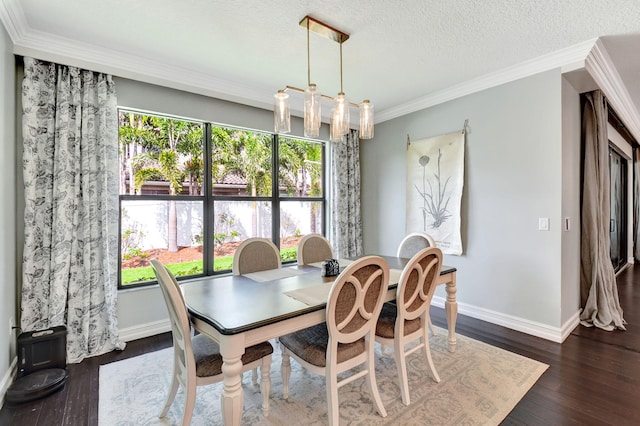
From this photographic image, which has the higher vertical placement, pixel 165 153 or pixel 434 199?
pixel 165 153

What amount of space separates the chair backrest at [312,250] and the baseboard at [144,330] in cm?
158

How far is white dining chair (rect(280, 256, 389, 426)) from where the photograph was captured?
167 cm

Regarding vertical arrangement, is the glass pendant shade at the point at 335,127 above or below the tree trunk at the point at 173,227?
above

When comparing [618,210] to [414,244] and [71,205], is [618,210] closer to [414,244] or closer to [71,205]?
[414,244]

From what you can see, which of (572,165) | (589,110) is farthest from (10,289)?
(589,110)

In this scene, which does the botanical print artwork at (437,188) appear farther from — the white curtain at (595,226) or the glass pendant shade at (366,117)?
the glass pendant shade at (366,117)

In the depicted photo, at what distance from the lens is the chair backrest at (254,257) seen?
2602mm

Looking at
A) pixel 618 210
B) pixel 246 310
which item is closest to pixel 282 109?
pixel 246 310

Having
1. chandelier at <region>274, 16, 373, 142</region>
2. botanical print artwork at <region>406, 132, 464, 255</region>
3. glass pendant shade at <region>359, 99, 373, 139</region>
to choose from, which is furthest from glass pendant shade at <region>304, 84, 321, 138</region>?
botanical print artwork at <region>406, 132, 464, 255</region>

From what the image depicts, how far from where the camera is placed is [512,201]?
3.13 meters


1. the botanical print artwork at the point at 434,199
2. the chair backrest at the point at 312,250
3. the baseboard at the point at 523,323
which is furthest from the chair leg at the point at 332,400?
the botanical print artwork at the point at 434,199

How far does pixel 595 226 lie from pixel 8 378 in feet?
17.3

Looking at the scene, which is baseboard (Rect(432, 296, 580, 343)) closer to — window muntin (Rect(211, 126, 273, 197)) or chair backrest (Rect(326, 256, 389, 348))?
chair backrest (Rect(326, 256, 389, 348))

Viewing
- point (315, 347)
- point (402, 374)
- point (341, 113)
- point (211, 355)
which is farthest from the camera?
point (341, 113)
